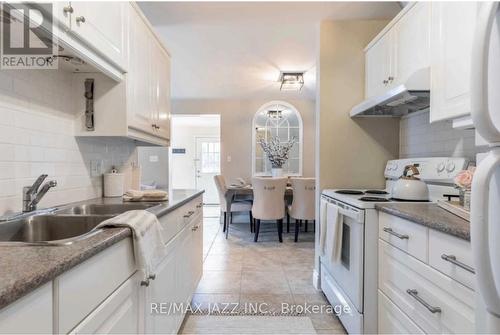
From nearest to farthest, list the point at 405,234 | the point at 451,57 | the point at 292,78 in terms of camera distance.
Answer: the point at 405,234 < the point at 451,57 < the point at 292,78

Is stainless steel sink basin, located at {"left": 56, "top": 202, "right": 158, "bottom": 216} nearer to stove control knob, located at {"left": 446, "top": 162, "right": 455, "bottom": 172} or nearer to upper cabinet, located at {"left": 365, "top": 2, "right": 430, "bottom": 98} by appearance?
upper cabinet, located at {"left": 365, "top": 2, "right": 430, "bottom": 98}

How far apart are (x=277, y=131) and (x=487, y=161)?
4780mm

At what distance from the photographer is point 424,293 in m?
1.15

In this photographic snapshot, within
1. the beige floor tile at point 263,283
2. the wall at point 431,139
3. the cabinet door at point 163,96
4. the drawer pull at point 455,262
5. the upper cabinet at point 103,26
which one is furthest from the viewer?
the beige floor tile at point 263,283

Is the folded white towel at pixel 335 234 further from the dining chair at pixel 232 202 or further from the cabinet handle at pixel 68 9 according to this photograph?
the dining chair at pixel 232 202

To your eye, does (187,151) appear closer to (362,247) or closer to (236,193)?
(236,193)

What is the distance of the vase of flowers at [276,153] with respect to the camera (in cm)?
459

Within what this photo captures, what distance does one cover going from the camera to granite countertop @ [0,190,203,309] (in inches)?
20.0

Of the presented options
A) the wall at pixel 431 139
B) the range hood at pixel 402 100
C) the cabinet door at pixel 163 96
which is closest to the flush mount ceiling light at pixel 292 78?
the range hood at pixel 402 100

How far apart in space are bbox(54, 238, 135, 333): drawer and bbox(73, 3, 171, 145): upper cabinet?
0.90 m

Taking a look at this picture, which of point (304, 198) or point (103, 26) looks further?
point (304, 198)

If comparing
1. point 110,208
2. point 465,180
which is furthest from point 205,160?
point 465,180

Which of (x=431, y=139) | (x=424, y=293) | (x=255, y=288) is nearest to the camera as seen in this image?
(x=424, y=293)

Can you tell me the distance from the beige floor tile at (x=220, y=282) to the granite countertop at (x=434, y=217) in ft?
5.07
